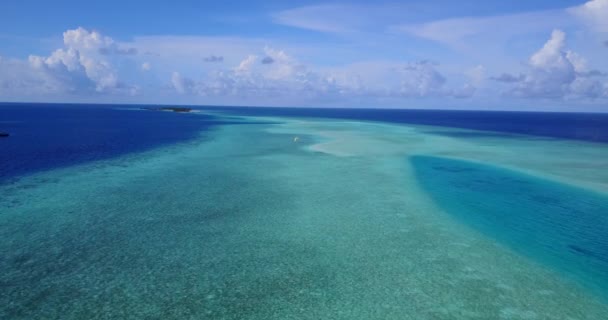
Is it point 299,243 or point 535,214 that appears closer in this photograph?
point 299,243

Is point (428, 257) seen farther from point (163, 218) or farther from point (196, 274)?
point (163, 218)

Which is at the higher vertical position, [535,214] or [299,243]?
[535,214]

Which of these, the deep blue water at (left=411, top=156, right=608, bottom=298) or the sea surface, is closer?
the sea surface

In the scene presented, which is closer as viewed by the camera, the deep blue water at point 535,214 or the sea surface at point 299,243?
the sea surface at point 299,243

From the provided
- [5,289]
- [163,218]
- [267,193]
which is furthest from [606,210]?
[5,289]
